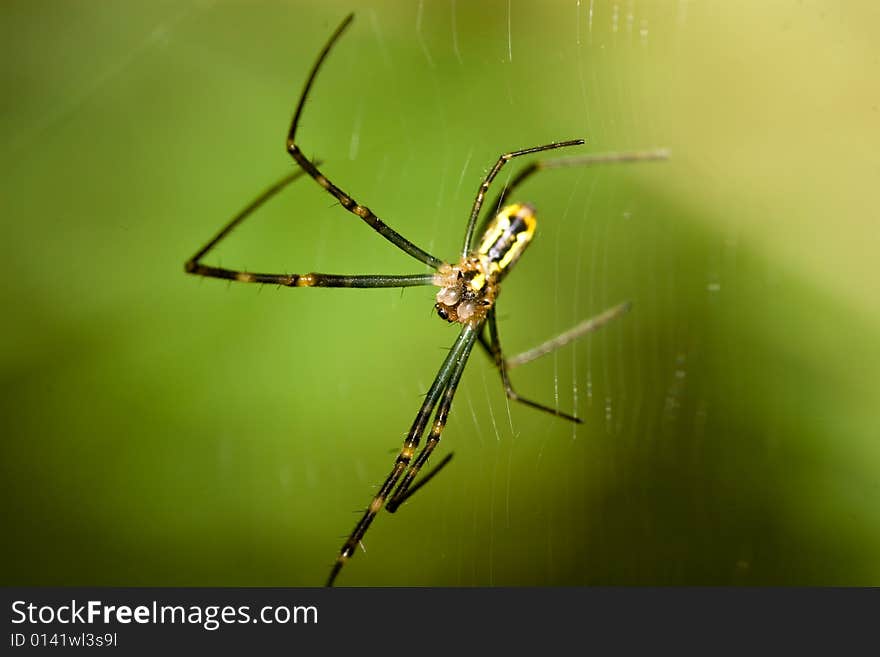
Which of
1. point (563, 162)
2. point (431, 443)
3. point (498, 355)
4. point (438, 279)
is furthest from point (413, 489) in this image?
point (563, 162)

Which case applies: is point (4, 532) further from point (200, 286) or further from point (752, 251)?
point (752, 251)

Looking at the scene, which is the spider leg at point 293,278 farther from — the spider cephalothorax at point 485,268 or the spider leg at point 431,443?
the spider leg at point 431,443

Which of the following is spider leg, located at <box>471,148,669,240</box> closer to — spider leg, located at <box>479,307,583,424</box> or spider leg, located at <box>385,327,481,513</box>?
spider leg, located at <box>479,307,583,424</box>

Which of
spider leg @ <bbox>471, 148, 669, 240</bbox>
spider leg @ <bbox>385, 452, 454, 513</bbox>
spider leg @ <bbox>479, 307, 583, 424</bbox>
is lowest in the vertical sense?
spider leg @ <bbox>385, 452, 454, 513</bbox>

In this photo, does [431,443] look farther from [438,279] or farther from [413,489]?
[438,279]

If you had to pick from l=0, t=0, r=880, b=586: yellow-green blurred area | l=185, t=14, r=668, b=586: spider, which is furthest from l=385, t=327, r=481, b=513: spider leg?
l=0, t=0, r=880, b=586: yellow-green blurred area

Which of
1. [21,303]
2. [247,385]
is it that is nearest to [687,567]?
[247,385]

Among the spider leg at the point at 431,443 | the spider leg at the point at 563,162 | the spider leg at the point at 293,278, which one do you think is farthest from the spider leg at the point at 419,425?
the spider leg at the point at 563,162
